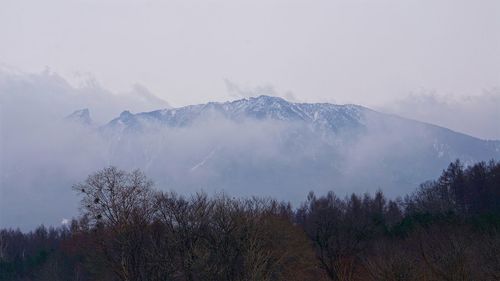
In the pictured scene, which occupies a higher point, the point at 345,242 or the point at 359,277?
the point at 345,242

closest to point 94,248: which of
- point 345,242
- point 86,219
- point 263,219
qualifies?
point 86,219


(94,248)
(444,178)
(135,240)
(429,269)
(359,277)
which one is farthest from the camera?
(444,178)

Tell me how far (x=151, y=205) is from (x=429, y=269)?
21221 millimetres

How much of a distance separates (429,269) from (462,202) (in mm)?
55503

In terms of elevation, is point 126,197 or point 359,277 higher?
point 126,197

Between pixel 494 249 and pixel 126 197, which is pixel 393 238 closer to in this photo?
pixel 126 197

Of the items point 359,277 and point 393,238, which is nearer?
point 359,277

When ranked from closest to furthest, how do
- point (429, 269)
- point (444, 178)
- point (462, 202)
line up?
point (429, 269), point (462, 202), point (444, 178)

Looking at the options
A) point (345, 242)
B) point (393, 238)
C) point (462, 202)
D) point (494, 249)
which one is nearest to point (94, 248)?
point (345, 242)

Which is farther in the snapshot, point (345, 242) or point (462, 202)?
point (462, 202)

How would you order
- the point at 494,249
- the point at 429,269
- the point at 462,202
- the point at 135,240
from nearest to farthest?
the point at 494,249
the point at 429,269
the point at 135,240
the point at 462,202

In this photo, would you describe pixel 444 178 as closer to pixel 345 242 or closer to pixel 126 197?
pixel 345 242

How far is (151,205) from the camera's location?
46.7 meters

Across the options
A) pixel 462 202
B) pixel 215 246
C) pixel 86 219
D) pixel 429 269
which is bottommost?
pixel 429 269
